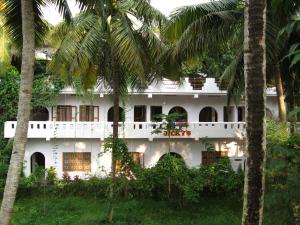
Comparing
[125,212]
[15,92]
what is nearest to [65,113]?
[15,92]

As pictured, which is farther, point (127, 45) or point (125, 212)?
point (125, 212)

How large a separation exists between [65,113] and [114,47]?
11212 mm

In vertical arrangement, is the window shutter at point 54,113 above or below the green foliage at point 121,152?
above

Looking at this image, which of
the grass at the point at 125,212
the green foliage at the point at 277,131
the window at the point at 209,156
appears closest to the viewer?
the green foliage at the point at 277,131

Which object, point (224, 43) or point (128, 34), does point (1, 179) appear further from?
point (224, 43)

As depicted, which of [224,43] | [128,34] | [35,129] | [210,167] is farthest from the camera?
[35,129]

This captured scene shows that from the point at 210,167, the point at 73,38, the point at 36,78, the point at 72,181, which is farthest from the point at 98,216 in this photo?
the point at 36,78

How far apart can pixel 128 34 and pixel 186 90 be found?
10.8m

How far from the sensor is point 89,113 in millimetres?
23641

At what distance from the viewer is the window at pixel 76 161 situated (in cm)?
2252

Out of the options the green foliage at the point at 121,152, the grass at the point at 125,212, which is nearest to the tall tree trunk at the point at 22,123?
the green foliage at the point at 121,152

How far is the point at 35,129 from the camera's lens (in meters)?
21.4

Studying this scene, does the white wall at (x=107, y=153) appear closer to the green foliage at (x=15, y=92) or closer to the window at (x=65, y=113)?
the window at (x=65, y=113)

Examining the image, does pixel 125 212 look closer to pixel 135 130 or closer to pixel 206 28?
pixel 135 130
